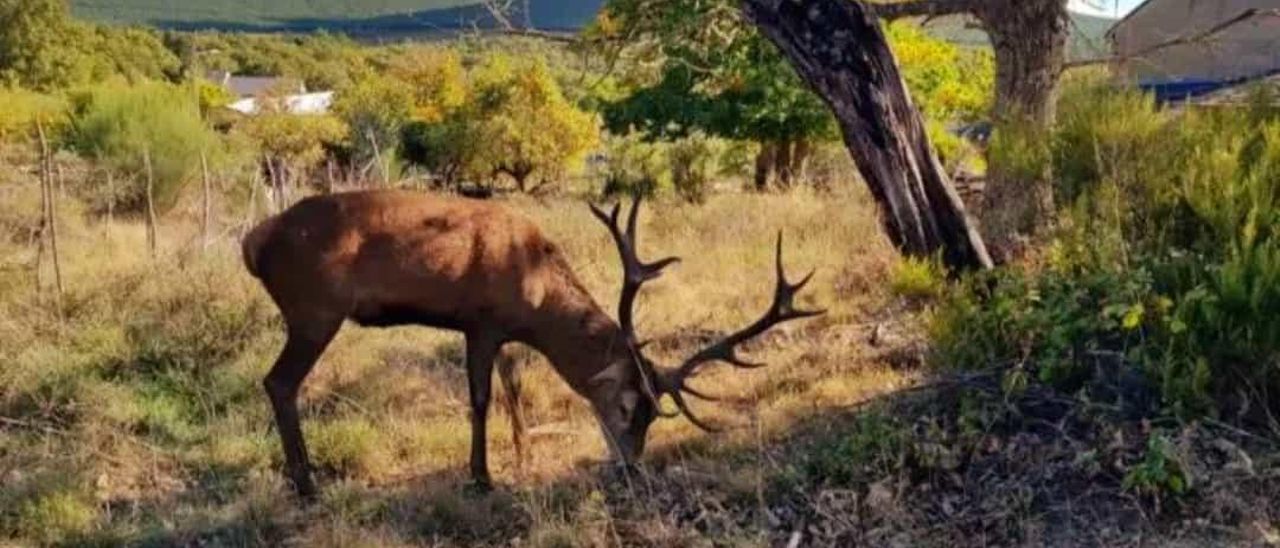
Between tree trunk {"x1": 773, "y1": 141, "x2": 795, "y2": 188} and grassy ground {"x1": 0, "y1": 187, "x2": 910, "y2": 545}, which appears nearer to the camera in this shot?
grassy ground {"x1": 0, "y1": 187, "x2": 910, "y2": 545}

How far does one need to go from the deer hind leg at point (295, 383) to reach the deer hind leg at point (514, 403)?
0.96 m

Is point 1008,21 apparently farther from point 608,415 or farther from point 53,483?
point 53,483

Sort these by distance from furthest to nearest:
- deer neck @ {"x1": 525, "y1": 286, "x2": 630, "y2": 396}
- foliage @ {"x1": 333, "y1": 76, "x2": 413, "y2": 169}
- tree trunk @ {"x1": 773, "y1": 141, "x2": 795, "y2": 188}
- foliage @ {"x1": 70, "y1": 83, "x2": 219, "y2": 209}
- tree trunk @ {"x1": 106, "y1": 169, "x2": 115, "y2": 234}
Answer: foliage @ {"x1": 333, "y1": 76, "x2": 413, "y2": 169}, tree trunk @ {"x1": 773, "y1": 141, "x2": 795, "y2": 188}, foliage @ {"x1": 70, "y1": 83, "x2": 219, "y2": 209}, tree trunk @ {"x1": 106, "y1": 169, "x2": 115, "y2": 234}, deer neck @ {"x1": 525, "y1": 286, "x2": 630, "y2": 396}

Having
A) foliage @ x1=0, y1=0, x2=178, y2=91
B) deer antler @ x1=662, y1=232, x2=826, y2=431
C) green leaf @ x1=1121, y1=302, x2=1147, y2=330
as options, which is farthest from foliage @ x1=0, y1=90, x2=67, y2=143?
green leaf @ x1=1121, y1=302, x2=1147, y2=330

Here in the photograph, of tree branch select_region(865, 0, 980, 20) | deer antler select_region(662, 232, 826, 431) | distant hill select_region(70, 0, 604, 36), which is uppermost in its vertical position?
distant hill select_region(70, 0, 604, 36)

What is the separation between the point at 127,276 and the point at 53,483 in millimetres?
3550

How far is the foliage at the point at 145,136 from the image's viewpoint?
52.8 ft

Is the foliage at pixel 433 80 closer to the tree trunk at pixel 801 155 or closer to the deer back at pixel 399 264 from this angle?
the tree trunk at pixel 801 155

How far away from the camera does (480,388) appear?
19.0 ft

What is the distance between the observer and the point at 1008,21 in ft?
27.4

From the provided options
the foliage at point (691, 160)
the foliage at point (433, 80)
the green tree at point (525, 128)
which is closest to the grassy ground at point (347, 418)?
the foliage at point (691, 160)

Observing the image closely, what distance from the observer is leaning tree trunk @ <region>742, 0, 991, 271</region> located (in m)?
6.96

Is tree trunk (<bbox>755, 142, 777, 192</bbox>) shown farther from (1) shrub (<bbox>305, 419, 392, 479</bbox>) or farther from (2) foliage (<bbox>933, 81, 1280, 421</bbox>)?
(1) shrub (<bbox>305, 419, 392, 479</bbox>)

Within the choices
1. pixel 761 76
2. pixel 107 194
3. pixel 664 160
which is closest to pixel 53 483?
pixel 107 194
